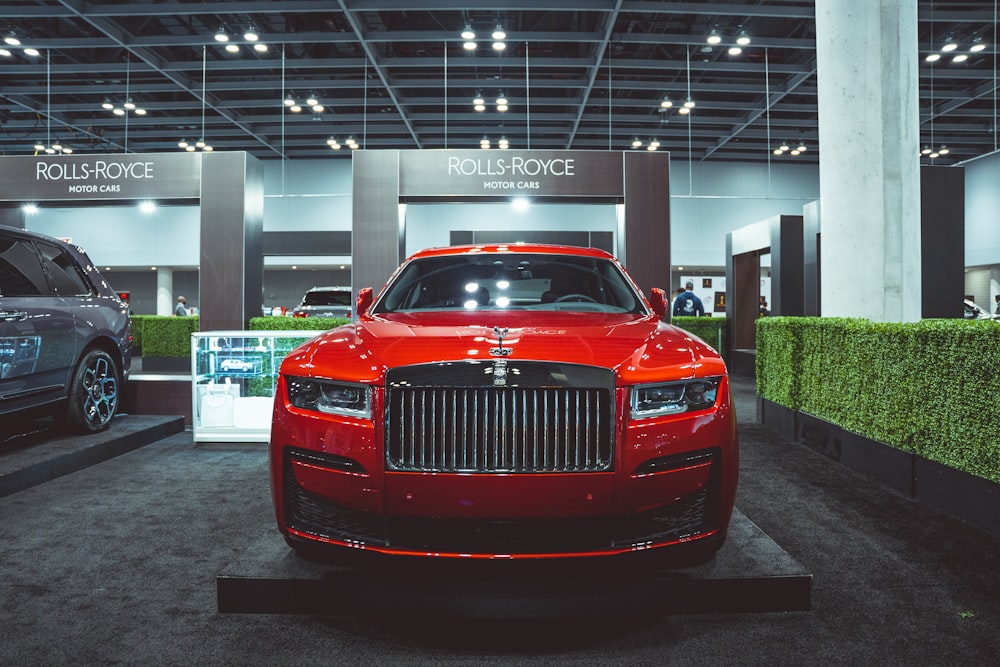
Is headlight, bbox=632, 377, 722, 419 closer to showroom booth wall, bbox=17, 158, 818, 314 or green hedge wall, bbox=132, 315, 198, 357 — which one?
green hedge wall, bbox=132, 315, 198, 357

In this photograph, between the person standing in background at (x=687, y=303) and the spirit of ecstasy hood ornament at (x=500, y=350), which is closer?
the spirit of ecstasy hood ornament at (x=500, y=350)

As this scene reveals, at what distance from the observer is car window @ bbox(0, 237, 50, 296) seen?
4738mm

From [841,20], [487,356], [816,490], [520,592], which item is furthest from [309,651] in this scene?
[841,20]

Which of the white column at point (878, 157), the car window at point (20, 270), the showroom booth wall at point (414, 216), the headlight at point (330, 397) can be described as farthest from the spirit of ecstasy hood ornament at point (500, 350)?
the showroom booth wall at point (414, 216)

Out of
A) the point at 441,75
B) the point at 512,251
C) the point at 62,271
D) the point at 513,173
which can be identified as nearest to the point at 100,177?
the point at 62,271

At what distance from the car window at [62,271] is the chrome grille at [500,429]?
451cm

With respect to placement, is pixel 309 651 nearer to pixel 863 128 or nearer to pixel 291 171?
pixel 863 128

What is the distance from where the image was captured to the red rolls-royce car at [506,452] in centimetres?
214

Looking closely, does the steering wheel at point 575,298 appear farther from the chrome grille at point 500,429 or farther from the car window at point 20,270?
the car window at point 20,270

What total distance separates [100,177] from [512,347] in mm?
9711

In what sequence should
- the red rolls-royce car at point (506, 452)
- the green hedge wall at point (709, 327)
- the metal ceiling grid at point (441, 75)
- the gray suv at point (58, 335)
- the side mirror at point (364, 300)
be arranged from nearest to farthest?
the red rolls-royce car at point (506, 452) → the side mirror at point (364, 300) → the gray suv at point (58, 335) → the metal ceiling grid at point (441, 75) → the green hedge wall at point (709, 327)

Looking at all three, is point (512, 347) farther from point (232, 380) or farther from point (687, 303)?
point (687, 303)

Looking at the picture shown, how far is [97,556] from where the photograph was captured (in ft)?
10.5

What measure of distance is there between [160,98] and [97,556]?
15.8 metres
